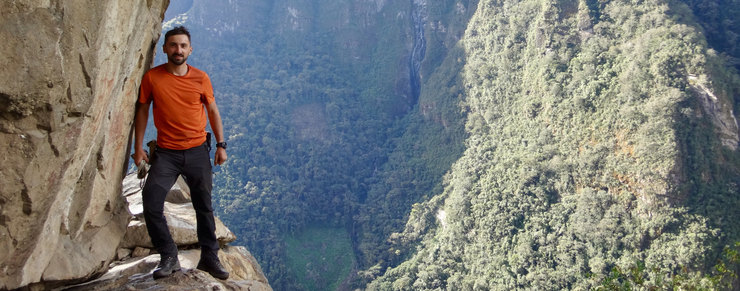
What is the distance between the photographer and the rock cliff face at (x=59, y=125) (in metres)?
2.49

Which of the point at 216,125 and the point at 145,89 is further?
Result: the point at 216,125

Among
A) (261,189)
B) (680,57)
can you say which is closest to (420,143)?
(261,189)

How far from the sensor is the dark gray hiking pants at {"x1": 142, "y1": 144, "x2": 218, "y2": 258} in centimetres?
364

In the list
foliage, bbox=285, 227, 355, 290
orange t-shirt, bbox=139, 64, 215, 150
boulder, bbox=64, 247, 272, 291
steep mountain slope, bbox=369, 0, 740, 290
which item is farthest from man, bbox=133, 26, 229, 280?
foliage, bbox=285, 227, 355, 290

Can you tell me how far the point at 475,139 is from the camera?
3397 cm

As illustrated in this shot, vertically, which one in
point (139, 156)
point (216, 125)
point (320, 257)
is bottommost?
point (320, 257)

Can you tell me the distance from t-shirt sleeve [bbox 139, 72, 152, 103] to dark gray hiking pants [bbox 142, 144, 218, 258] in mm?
412

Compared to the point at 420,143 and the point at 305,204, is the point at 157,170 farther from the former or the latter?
the point at 420,143

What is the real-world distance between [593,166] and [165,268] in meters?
23.2

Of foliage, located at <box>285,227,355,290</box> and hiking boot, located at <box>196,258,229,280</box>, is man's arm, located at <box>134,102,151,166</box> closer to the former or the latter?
hiking boot, located at <box>196,258,229,280</box>

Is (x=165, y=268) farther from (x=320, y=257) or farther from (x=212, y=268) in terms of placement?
(x=320, y=257)

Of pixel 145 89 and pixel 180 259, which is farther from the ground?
pixel 145 89

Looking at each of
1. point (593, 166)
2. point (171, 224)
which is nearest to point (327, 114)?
point (593, 166)

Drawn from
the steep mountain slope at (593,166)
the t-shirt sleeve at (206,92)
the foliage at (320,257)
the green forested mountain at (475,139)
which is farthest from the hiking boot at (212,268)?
the foliage at (320,257)
